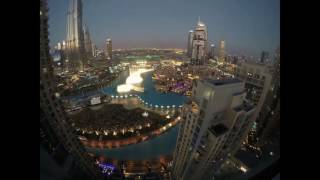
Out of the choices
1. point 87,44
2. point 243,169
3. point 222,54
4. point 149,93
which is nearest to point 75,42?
point 87,44

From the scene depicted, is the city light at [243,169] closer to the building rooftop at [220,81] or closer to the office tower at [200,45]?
the building rooftop at [220,81]

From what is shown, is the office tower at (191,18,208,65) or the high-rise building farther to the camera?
the office tower at (191,18,208,65)

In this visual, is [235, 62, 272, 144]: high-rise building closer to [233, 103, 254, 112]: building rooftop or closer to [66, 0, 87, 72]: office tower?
[233, 103, 254, 112]: building rooftop

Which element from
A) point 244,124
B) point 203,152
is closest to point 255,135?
point 244,124

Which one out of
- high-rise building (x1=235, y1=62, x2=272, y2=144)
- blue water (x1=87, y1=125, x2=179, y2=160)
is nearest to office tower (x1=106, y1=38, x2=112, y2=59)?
blue water (x1=87, y1=125, x2=179, y2=160)
